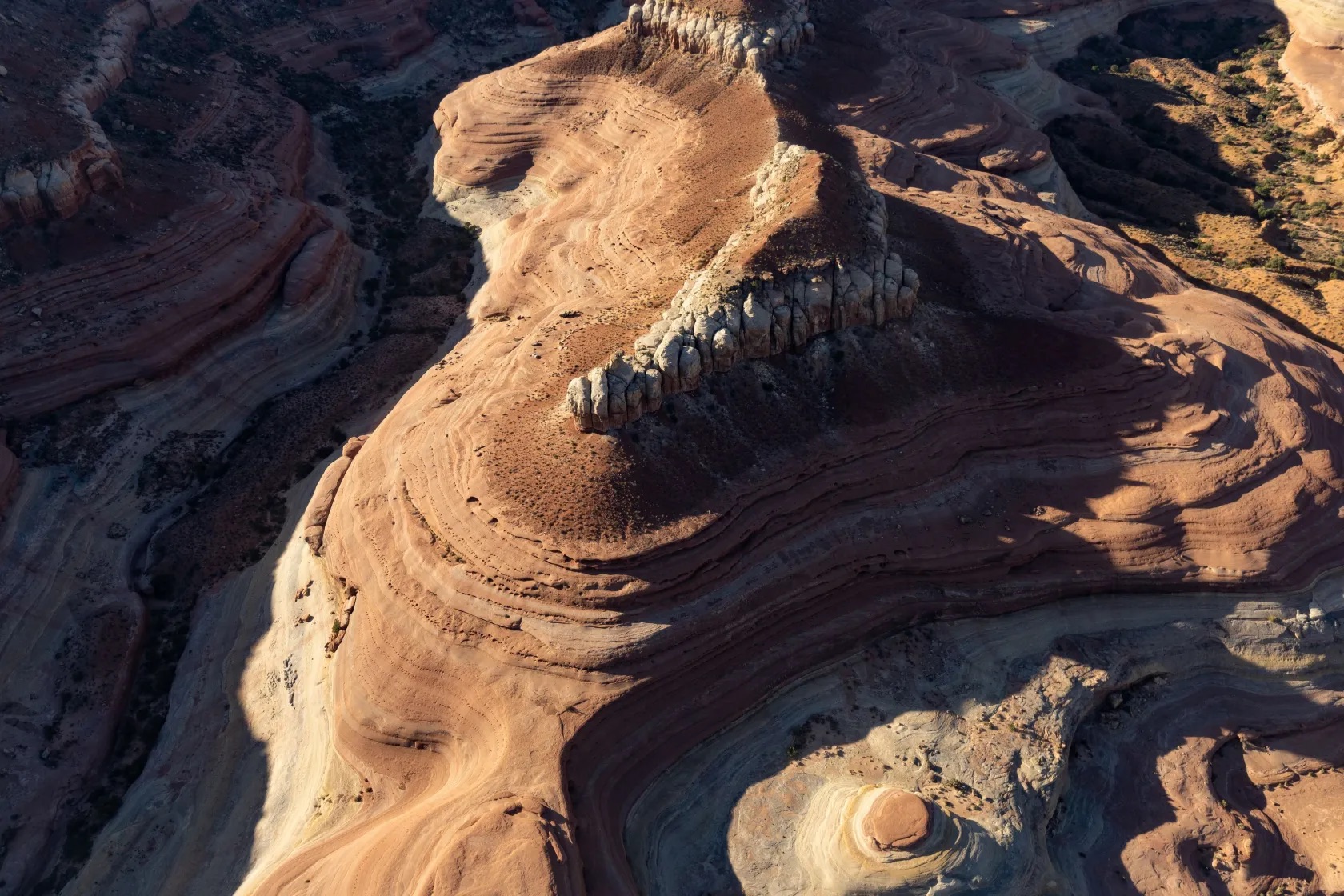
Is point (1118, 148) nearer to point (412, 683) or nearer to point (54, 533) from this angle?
point (412, 683)

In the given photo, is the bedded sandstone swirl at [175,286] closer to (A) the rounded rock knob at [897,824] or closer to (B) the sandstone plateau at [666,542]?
(B) the sandstone plateau at [666,542]

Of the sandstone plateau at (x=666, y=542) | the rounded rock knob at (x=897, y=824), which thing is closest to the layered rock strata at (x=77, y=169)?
the sandstone plateau at (x=666, y=542)

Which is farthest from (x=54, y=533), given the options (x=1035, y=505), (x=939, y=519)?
(x=1035, y=505)

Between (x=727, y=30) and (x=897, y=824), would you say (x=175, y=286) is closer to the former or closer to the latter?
(x=727, y=30)

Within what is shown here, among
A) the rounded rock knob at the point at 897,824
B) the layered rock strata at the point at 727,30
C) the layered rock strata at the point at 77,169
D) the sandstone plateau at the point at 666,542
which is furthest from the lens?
the layered rock strata at the point at 727,30

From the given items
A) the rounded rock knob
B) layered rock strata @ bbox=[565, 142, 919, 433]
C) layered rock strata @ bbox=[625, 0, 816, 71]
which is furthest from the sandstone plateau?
layered rock strata @ bbox=[625, 0, 816, 71]

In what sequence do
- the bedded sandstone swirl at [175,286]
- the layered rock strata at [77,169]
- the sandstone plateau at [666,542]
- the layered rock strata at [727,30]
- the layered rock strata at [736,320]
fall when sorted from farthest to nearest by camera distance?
the layered rock strata at [727,30] < the layered rock strata at [77,169] < the bedded sandstone swirl at [175,286] < the layered rock strata at [736,320] < the sandstone plateau at [666,542]
